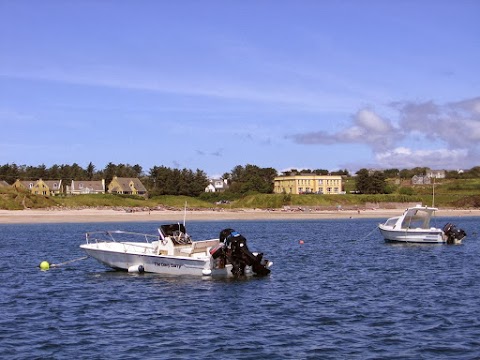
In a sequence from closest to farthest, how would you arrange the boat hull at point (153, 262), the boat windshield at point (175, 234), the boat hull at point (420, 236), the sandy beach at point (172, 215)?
the boat hull at point (153, 262) < the boat windshield at point (175, 234) < the boat hull at point (420, 236) < the sandy beach at point (172, 215)

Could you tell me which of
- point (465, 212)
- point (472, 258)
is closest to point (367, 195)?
point (465, 212)

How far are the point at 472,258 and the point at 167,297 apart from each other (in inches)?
1105

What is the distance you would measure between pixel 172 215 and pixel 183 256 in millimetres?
97313

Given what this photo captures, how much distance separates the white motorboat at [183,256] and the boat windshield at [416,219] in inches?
Answer: 1092

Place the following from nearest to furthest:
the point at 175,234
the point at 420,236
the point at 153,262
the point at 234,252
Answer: the point at 234,252 < the point at 153,262 < the point at 175,234 < the point at 420,236

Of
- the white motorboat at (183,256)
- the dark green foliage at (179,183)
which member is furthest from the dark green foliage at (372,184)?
the white motorboat at (183,256)

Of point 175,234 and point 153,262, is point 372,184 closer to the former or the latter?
point 175,234

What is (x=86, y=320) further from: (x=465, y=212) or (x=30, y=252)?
(x=465, y=212)

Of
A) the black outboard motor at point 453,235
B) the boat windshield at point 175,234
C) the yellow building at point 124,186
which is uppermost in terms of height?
the yellow building at point 124,186

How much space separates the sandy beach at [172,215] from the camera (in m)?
119

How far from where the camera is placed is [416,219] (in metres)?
64.1

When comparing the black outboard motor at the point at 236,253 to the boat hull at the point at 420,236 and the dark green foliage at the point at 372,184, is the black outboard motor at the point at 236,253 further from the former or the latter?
the dark green foliage at the point at 372,184

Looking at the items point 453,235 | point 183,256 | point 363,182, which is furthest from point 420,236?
point 363,182

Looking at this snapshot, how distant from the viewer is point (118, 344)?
73.3 ft
